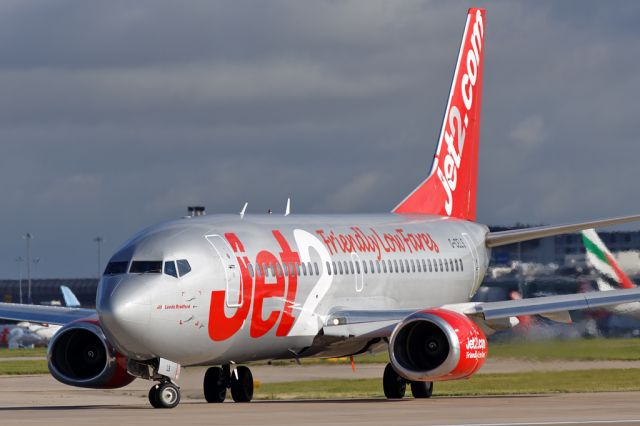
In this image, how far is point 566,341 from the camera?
45.3 m

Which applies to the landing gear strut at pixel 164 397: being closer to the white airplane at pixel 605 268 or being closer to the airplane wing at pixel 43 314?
the airplane wing at pixel 43 314

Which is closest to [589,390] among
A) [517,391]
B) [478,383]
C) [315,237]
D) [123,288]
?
[517,391]

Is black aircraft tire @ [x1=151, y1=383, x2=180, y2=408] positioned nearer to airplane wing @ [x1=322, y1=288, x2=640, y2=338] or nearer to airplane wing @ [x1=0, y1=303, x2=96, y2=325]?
airplane wing @ [x1=0, y1=303, x2=96, y2=325]

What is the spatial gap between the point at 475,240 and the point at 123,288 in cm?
1588

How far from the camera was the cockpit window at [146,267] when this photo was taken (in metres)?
31.0

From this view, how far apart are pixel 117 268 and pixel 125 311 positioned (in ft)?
4.75

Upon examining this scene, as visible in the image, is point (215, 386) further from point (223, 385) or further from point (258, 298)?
point (258, 298)

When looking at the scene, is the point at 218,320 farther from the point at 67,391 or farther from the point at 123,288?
the point at 67,391

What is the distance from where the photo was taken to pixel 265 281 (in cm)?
3369

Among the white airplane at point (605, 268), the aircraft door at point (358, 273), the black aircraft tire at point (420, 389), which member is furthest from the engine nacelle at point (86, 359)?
the white airplane at point (605, 268)

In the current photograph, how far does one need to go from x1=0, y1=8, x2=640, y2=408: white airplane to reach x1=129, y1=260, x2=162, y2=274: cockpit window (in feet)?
0.07

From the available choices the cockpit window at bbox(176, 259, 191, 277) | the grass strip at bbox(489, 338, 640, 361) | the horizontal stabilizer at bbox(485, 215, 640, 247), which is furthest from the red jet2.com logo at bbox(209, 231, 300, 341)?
the grass strip at bbox(489, 338, 640, 361)

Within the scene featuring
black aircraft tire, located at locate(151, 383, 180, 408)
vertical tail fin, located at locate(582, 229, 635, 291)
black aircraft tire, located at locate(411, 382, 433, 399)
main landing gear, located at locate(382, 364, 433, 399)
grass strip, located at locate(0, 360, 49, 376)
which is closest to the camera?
black aircraft tire, located at locate(151, 383, 180, 408)

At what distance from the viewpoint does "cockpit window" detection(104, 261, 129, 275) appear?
31094mm
